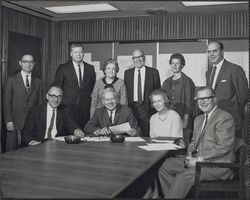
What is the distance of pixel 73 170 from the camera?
193 cm

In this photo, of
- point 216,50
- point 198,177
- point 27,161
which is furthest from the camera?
point 216,50

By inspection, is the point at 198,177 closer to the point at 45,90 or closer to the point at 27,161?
the point at 27,161

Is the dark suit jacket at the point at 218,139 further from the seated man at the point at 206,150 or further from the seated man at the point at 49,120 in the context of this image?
the seated man at the point at 49,120

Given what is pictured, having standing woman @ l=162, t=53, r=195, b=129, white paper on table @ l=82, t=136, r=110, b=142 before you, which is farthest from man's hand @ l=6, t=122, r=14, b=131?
standing woman @ l=162, t=53, r=195, b=129

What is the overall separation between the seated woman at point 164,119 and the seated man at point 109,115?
0.81 ft

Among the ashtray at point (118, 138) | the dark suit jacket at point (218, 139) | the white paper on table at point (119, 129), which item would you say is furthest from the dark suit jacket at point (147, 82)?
the dark suit jacket at point (218, 139)

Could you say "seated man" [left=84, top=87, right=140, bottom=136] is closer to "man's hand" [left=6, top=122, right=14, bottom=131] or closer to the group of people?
the group of people

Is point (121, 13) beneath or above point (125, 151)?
above

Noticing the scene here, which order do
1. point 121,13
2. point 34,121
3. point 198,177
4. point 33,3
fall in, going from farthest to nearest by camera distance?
point 121,13 < point 33,3 < point 34,121 < point 198,177

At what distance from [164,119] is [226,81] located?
1023 millimetres

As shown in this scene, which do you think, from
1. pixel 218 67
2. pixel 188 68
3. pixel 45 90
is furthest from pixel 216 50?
pixel 45 90

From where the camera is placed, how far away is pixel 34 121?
3.44 m

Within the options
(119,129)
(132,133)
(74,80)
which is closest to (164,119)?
(132,133)

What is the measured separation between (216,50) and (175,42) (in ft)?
4.77
